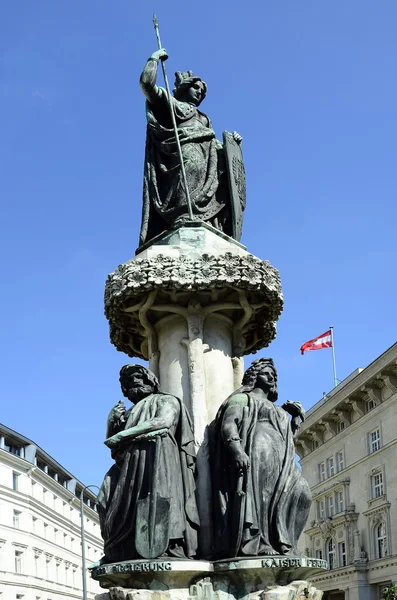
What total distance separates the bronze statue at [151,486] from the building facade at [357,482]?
170 feet

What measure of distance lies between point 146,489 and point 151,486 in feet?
Answer: 0.29

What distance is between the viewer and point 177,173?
32.7 ft

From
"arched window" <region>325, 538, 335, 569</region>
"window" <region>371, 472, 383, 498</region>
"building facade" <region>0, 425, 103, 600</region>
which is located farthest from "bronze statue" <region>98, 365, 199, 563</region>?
"arched window" <region>325, 538, 335, 569</region>

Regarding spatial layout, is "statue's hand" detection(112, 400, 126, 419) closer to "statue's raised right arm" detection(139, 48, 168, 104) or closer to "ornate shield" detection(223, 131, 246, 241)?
"ornate shield" detection(223, 131, 246, 241)

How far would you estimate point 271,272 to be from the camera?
9062 mm

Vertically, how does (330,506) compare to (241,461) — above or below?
above

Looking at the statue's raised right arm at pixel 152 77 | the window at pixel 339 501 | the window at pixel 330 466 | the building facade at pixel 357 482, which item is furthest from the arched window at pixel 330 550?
the statue's raised right arm at pixel 152 77

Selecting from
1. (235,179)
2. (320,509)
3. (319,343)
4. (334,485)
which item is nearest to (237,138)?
(235,179)

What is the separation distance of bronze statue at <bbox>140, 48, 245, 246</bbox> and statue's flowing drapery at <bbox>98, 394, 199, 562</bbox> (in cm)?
277

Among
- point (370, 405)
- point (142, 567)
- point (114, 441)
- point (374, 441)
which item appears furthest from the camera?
point (370, 405)

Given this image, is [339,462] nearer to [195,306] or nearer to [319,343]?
[319,343]

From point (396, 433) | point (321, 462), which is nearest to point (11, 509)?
point (321, 462)

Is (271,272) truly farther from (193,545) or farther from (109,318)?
(193,545)

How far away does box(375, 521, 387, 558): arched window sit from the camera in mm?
60281
